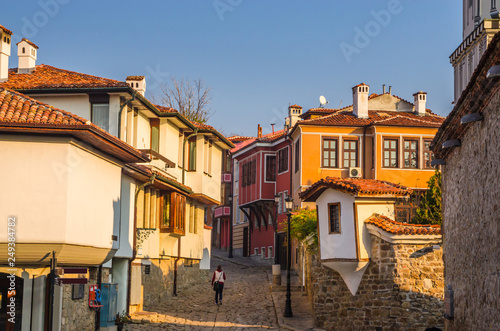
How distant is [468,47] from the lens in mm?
22453

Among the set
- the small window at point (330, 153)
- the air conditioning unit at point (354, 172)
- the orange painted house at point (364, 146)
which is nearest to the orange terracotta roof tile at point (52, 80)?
the orange painted house at point (364, 146)

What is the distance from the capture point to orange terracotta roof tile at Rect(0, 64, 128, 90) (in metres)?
23.8

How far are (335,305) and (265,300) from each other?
660cm

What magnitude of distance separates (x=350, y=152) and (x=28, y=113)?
79.8 ft

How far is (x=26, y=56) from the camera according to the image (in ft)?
88.4

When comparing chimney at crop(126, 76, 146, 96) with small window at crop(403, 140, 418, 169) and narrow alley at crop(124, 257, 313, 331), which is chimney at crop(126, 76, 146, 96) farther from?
small window at crop(403, 140, 418, 169)

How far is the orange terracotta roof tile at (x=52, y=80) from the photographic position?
23833 mm

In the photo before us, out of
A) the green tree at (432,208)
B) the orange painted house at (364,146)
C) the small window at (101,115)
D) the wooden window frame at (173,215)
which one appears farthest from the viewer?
the orange painted house at (364,146)

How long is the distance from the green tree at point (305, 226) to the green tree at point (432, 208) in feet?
11.7

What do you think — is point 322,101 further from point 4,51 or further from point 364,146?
point 4,51

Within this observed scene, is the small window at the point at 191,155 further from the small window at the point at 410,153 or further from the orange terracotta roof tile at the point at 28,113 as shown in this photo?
the orange terracotta roof tile at the point at 28,113

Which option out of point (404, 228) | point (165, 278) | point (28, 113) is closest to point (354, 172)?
point (165, 278)

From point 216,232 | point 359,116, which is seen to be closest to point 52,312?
point 359,116

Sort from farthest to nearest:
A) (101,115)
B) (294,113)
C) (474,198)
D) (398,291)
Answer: (294,113)
(101,115)
(398,291)
(474,198)
